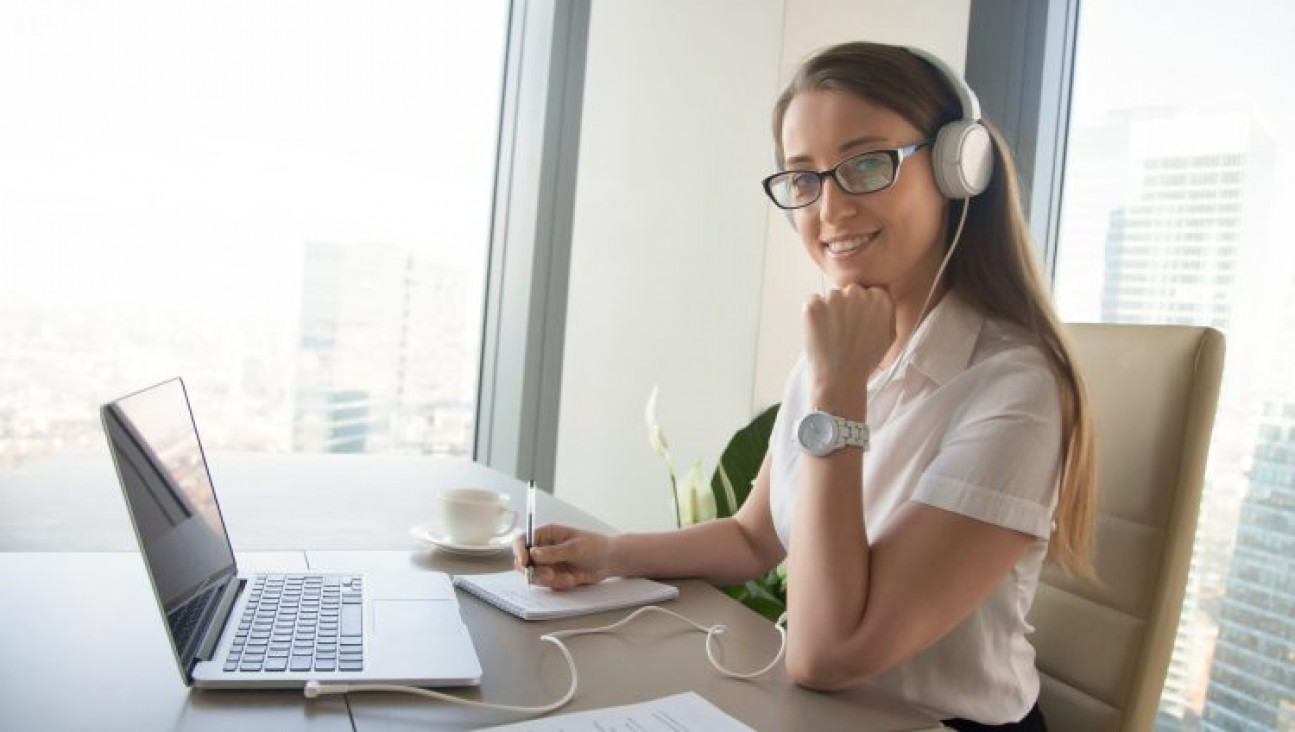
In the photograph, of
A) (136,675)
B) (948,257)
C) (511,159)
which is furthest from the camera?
(511,159)

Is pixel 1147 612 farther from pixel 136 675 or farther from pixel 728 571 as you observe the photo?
pixel 136 675

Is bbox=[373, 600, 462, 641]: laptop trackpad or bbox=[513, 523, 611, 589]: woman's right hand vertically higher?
bbox=[513, 523, 611, 589]: woman's right hand

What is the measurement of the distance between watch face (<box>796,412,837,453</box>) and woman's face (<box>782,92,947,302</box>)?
0.26 metres

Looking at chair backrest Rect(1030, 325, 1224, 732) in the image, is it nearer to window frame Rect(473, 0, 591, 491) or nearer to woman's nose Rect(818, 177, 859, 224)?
woman's nose Rect(818, 177, 859, 224)

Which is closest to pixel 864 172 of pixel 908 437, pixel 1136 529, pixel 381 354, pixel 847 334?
pixel 847 334

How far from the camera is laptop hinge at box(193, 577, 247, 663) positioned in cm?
83

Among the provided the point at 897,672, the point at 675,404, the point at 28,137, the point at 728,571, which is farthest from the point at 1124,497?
the point at 28,137

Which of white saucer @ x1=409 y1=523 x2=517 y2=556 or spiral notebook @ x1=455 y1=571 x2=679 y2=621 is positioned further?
white saucer @ x1=409 y1=523 x2=517 y2=556

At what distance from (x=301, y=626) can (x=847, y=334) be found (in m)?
0.64

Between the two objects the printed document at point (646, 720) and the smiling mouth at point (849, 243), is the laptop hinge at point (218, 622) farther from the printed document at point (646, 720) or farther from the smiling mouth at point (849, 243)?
the smiling mouth at point (849, 243)

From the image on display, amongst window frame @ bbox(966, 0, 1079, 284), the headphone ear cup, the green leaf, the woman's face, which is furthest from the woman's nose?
window frame @ bbox(966, 0, 1079, 284)

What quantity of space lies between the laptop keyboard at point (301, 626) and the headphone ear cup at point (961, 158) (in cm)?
81

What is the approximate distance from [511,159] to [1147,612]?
84.0 inches

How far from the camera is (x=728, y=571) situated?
1.33 meters
